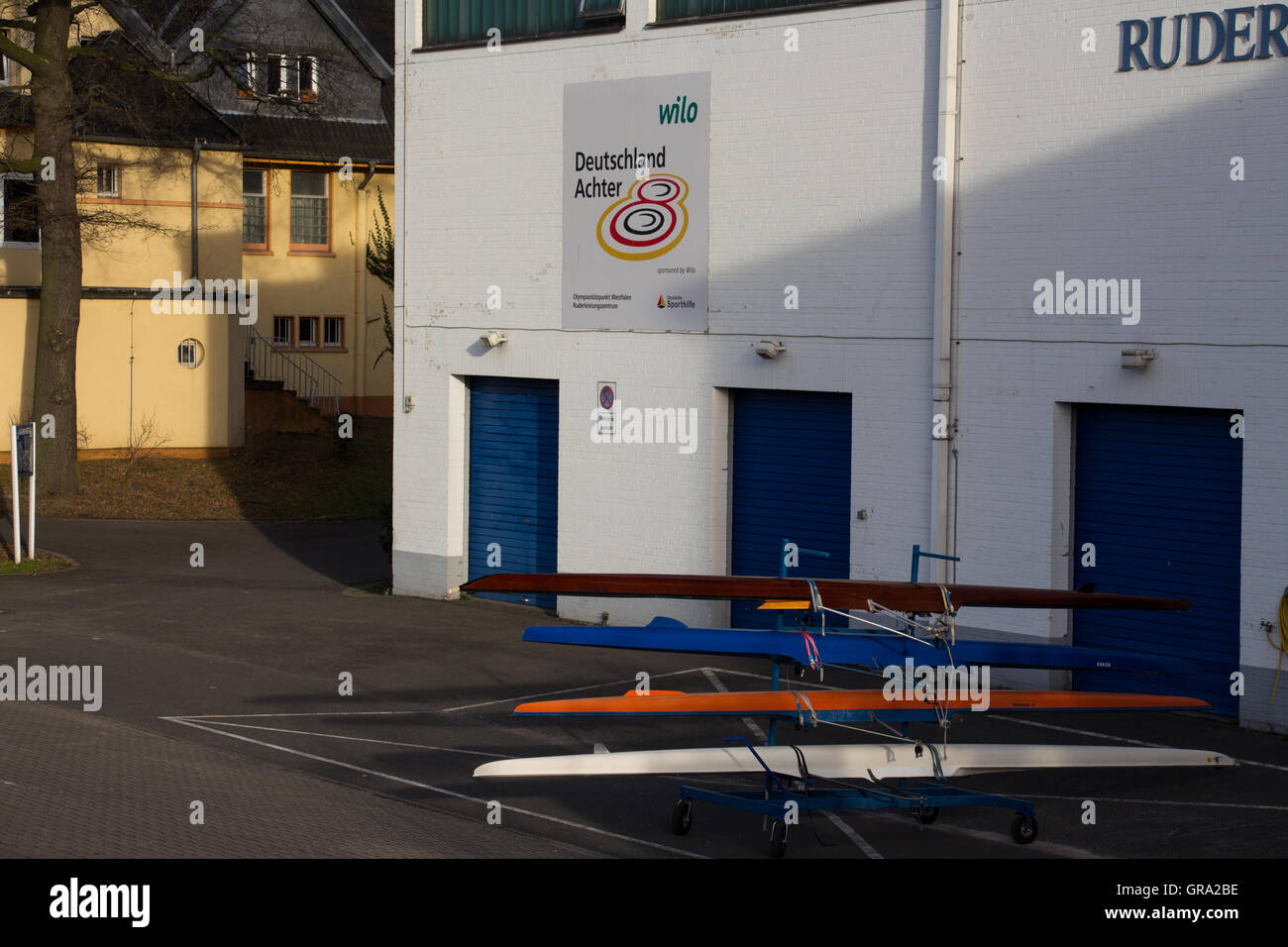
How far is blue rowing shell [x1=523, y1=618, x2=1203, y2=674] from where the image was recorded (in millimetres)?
9344

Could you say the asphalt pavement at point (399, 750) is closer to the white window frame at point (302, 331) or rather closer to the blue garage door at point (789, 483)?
the blue garage door at point (789, 483)

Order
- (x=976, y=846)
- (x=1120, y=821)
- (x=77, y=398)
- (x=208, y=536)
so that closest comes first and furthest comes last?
(x=976, y=846) → (x=1120, y=821) → (x=208, y=536) → (x=77, y=398)

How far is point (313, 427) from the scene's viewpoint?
121 feet

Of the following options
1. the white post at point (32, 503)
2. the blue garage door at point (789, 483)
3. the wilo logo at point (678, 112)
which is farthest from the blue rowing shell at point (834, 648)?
the white post at point (32, 503)

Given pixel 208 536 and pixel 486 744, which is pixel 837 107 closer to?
pixel 486 744

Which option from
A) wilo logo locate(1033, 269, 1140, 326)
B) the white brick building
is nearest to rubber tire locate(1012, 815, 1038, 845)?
the white brick building

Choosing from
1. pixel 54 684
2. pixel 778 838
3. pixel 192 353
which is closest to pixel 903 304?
pixel 778 838

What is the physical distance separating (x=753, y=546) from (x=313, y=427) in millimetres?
21590

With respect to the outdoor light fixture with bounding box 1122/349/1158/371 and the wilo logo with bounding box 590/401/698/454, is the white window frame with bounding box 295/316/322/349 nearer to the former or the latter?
the wilo logo with bounding box 590/401/698/454

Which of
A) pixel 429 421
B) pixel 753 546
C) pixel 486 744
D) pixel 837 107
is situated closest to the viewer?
pixel 486 744

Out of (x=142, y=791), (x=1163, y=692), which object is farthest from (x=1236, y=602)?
(x=142, y=791)

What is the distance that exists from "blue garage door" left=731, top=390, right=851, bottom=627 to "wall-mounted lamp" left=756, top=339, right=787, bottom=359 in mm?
560

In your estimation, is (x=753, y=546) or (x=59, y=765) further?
(x=753, y=546)

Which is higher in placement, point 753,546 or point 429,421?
point 429,421
